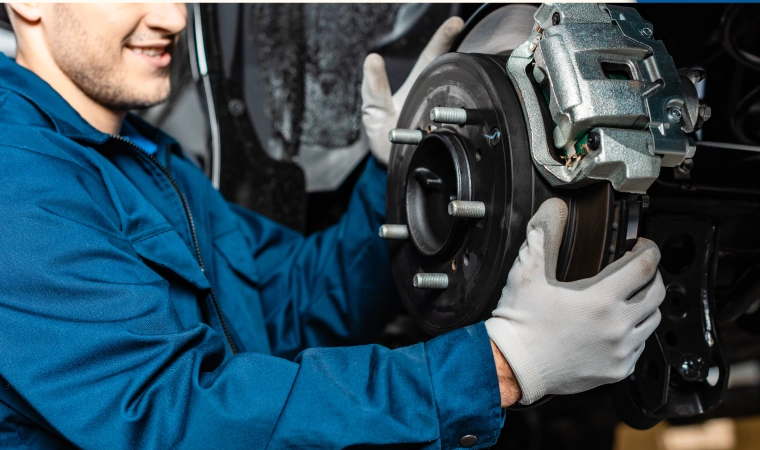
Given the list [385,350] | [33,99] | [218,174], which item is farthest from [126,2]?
[385,350]

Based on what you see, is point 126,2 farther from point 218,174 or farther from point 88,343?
point 88,343

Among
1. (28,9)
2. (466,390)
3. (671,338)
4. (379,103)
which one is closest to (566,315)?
(466,390)

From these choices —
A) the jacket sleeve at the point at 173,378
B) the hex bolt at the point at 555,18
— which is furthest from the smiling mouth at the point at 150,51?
the hex bolt at the point at 555,18

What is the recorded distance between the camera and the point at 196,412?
73cm

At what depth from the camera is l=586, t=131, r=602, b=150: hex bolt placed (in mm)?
648

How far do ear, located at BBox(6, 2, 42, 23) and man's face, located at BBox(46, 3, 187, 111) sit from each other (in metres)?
0.03

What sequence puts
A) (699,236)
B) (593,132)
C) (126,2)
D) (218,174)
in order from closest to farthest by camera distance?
(593,132) → (699,236) → (126,2) → (218,174)

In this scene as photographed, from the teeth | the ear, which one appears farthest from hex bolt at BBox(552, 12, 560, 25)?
the ear

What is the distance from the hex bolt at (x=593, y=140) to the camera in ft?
2.13

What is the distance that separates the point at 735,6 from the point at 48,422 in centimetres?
100

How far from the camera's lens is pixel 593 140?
65cm

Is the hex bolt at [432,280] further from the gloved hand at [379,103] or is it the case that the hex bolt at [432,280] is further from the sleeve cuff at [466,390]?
the gloved hand at [379,103]

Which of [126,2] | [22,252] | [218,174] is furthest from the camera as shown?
[218,174]

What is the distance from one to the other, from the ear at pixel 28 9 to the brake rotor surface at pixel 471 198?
61 cm
